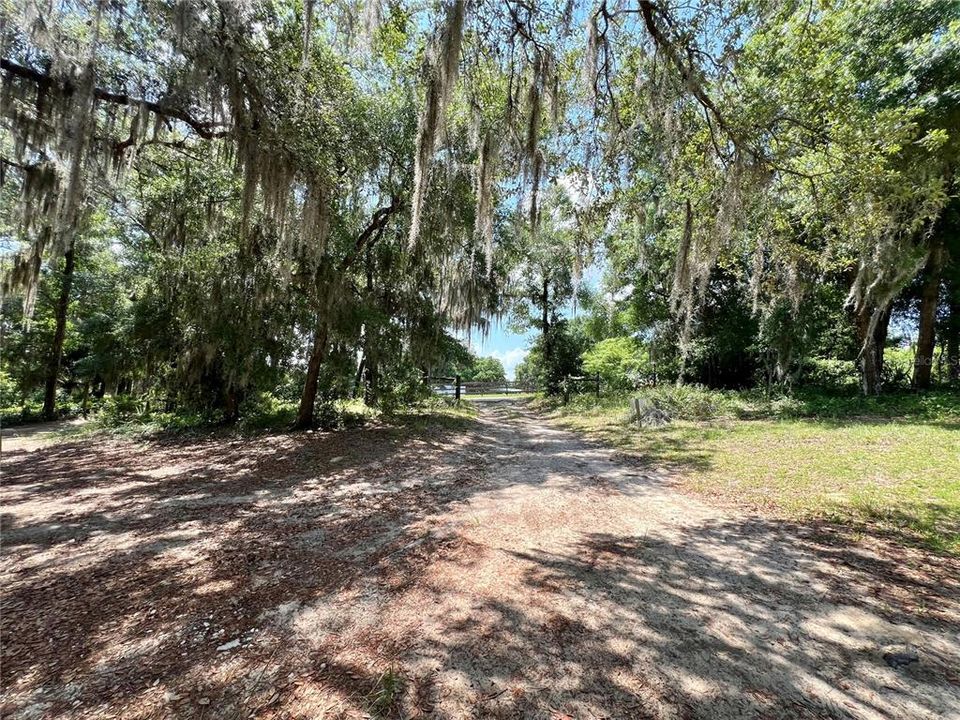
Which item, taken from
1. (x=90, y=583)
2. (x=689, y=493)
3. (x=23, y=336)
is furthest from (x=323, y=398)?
(x=23, y=336)

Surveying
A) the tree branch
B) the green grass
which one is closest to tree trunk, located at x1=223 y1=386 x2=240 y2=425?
the tree branch

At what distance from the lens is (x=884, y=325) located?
12750mm

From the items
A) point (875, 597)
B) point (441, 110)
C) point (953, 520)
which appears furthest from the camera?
point (441, 110)

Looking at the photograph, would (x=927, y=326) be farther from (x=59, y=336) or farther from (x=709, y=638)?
(x=59, y=336)

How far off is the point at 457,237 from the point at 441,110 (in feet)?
13.6

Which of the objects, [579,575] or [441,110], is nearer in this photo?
[579,575]

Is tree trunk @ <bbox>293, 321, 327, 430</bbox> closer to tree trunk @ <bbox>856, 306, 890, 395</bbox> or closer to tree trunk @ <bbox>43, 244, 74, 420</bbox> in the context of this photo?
tree trunk @ <bbox>43, 244, 74, 420</bbox>

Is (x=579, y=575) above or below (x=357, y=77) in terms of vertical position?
below

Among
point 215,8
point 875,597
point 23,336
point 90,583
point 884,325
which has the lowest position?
point 90,583

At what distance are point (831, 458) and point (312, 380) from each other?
899 centimetres

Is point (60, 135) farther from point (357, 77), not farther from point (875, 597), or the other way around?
point (875, 597)

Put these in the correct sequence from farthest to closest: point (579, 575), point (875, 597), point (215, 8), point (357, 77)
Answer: point (357, 77) < point (215, 8) < point (579, 575) < point (875, 597)

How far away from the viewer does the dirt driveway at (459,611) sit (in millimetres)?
1704

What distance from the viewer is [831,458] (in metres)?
5.60
